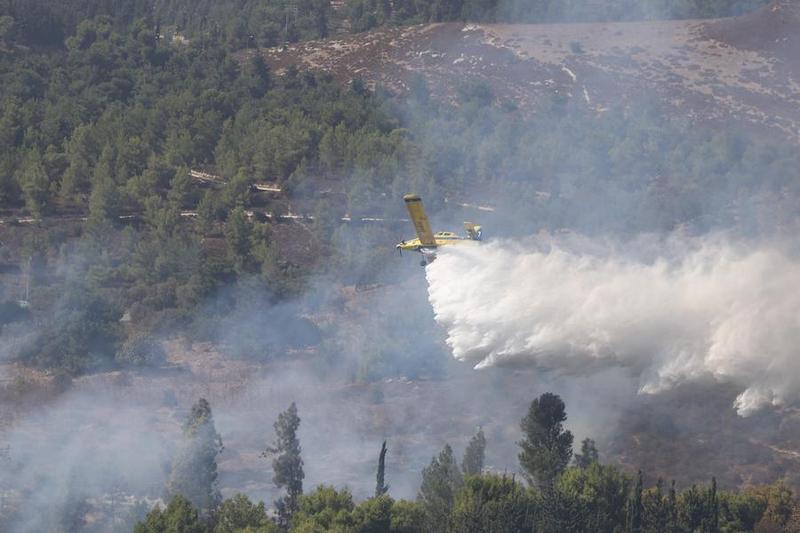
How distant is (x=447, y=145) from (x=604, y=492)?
57293mm

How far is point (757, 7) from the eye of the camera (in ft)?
530

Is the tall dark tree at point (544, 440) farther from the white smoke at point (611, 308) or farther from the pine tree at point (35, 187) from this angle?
the pine tree at point (35, 187)

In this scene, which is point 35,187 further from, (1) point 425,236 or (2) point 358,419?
(1) point 425,236

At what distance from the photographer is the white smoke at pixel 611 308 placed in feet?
235

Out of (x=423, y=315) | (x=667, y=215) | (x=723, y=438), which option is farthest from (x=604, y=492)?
(x=667, y=215)

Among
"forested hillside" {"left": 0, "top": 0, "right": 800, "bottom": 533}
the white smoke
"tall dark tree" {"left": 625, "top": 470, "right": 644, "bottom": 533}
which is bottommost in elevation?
"forested hillside" {"left": 0, "top": 0, "right": 800, "bottom": 533}

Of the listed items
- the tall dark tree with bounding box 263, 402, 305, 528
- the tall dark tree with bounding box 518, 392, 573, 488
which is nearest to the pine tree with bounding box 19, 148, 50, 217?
the tall dark tree with bounding box 263, 402, 305, 528

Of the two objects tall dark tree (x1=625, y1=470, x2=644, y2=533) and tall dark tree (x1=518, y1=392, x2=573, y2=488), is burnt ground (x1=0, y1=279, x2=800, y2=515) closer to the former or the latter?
tall dark tree (x1=518, y1=392, x2=573, y2=488)

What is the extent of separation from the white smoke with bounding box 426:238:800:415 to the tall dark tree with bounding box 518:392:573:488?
295 centimetres

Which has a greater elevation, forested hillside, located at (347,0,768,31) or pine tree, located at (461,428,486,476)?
forested hillside, located at (347,0,768,31)

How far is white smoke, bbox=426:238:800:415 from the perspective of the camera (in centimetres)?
7150

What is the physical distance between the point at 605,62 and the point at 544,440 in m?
82.7

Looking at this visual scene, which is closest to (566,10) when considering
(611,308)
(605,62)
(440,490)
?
(605,62)

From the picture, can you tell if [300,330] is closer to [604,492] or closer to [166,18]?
[604,492]
